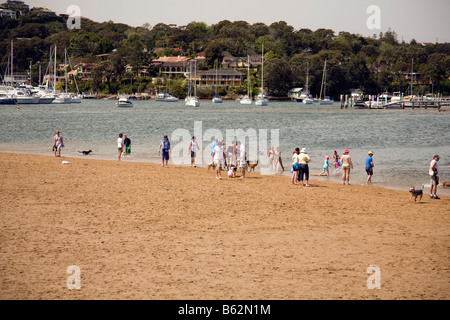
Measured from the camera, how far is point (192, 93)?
159 meters

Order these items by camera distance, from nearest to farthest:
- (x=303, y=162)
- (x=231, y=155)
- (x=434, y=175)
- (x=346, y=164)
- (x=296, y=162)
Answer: (x=434, y=175) → (x=303, y=162) → (x=296, y=162) → (x=346, y=164) → (x=231, y=155)

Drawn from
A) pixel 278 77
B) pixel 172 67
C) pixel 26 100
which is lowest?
pixel 26 100

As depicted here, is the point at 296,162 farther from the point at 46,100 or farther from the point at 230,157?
the point at 46,100

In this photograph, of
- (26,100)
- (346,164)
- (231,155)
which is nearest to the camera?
(346,164)

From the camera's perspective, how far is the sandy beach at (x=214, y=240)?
32.3 ft

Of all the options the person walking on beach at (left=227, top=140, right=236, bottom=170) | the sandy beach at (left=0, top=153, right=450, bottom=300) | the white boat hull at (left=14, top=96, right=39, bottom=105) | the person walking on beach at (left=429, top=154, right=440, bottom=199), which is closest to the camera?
the sandy beach at (left=0, top=153, right=450, bottom=300)

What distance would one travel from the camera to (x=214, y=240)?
1277 cm

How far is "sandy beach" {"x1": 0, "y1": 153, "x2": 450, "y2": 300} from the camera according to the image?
9844mm

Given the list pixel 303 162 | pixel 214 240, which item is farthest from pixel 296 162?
pixel 214 240

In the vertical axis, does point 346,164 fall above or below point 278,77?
below

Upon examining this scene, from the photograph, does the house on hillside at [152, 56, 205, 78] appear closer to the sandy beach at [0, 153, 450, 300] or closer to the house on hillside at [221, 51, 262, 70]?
the house on hillside at [221, 51, 262, 70]

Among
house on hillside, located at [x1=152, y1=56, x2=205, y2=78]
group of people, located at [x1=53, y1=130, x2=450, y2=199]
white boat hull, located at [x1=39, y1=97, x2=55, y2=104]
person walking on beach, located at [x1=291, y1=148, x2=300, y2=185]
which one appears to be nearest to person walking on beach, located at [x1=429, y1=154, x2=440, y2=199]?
group of people, located at [x1=53, y1=130, x2=450, y2=199]
